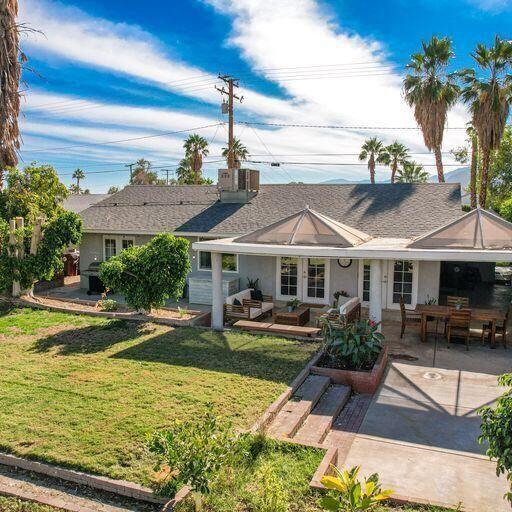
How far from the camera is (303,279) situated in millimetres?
16000

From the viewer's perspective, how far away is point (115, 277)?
42.5 ft

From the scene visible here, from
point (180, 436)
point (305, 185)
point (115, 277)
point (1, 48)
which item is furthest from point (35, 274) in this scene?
point (180, 436)

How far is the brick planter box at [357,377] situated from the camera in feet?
29.4

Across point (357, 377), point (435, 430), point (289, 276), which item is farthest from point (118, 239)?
point (435, 430)

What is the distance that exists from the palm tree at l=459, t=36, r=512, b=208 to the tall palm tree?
2318cm

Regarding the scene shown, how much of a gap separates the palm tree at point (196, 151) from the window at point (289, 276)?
2975 cm

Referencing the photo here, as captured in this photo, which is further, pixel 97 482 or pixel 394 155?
pixel 394 155

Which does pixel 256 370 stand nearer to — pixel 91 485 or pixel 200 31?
pixel 91 485

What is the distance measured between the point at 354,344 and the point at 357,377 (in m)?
0.81

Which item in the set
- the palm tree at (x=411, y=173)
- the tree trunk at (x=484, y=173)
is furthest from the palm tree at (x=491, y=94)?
the palm tree at (x=411, y=173)

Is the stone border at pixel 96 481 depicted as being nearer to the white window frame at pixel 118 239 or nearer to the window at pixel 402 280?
the window at pixel 402 280

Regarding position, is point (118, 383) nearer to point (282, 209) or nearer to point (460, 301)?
point (460, 301)

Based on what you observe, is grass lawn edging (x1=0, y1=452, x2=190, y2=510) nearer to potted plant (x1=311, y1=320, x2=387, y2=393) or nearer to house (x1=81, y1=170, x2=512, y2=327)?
potted plant (x1=311, y1=320, x2=387, y2=393)

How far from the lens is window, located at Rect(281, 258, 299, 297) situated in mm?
16094
